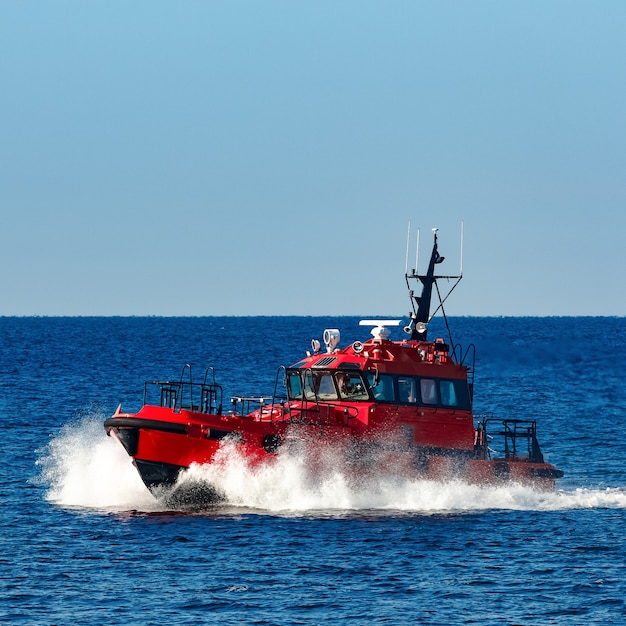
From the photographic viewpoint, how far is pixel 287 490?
30078 mm

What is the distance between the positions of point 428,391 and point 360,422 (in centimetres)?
226

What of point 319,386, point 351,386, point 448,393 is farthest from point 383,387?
→ point 448,393

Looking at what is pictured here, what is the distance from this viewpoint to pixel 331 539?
87.6 feet

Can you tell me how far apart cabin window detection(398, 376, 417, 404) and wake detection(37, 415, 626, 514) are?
2088 mm

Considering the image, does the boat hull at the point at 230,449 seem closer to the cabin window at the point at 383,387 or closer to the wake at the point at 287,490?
the wake at the point at 287,490

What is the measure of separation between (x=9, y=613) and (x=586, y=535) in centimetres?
1305

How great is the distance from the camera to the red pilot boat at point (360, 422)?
96.6 feet

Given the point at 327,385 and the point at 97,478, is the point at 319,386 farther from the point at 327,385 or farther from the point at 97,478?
the point at 97,478

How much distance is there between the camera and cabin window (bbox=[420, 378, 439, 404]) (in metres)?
32.1

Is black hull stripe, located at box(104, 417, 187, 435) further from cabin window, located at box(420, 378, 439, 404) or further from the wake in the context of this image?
cabin window, located at box(420, 378, 439, 404)

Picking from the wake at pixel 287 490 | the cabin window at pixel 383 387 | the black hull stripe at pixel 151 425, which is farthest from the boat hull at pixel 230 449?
the cabin window at pixel 383 387

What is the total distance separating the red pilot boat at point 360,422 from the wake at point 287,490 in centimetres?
28

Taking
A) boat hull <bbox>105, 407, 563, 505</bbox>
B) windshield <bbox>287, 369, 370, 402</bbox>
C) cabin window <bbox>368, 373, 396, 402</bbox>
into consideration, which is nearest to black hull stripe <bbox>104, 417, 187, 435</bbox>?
boat hull <bbox>105, 407, 563, 505</bbox>

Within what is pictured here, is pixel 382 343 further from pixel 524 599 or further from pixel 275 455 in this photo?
pixel 524 599
